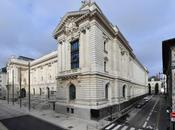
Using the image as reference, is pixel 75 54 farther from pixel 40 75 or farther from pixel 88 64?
pixel 40 75

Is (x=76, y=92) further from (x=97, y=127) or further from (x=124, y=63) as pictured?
(x=124, y=63)

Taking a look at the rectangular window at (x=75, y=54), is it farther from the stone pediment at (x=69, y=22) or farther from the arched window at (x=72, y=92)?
the arched window at (x=72, y=92)

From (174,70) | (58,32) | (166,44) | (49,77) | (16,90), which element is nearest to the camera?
(174,70)

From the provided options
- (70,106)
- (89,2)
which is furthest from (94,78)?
(89,2)

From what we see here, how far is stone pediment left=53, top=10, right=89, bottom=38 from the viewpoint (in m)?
34.1

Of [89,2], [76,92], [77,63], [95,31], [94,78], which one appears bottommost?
[76,92]

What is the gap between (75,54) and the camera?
36.0m

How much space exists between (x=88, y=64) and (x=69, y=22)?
1130 cm

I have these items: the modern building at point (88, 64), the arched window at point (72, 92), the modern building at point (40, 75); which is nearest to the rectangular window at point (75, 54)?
the modern building at point (88, 64)

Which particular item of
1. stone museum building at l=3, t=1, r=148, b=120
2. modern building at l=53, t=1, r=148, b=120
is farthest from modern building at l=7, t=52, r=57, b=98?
stone museum building at l=3, t=1, r=148, b=120

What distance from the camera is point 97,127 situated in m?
24.5

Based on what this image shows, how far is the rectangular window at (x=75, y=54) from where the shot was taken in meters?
35.5

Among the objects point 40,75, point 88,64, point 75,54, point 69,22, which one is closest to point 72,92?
point 88,64

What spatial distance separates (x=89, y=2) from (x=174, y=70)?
84.6 feet
